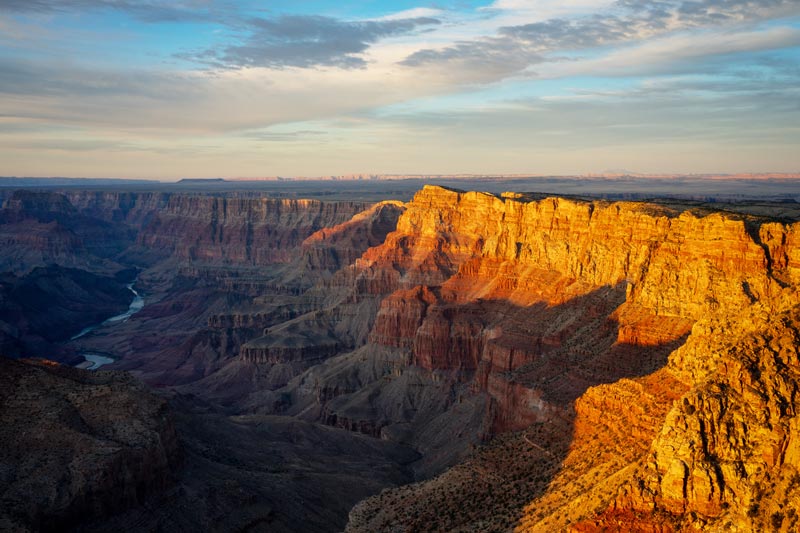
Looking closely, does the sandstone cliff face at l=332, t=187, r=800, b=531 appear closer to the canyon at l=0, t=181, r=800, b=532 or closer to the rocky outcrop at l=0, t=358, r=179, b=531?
the canyon at l=0, t=181, r=800, b=532

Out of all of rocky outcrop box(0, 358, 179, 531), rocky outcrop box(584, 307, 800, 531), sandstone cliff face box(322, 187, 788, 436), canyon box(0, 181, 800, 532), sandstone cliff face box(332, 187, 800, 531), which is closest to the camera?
rocky outcrop box(584, 307, 800, 531)

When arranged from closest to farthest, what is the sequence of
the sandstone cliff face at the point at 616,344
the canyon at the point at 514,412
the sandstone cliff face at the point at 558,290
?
1. the sandstone cliff face at the point at 616,344
2. the canyon at the point at 514,412
3. the sandstone cliff face at the point at 558,290

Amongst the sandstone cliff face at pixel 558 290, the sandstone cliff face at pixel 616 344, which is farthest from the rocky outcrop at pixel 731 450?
the sandstone cliff face at pixel 558 290

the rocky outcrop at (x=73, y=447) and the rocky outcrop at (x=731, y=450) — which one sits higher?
the rocky outcrop at (x=731, y=450)

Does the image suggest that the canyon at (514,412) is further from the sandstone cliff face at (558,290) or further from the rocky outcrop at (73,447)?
the sandstone cliff face at (558,290)

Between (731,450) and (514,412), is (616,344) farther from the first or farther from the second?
(731,450)

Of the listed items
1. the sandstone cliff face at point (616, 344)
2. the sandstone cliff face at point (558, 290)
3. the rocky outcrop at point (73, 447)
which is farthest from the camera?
the sandstone cliff face at point (558, 290)

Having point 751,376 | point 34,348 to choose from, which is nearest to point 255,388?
point 34,348

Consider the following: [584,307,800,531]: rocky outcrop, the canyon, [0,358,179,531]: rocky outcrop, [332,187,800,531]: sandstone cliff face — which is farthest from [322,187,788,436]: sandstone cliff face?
[0,358,179,531]: rocky outcrop

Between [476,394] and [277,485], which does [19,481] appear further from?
[476,394]

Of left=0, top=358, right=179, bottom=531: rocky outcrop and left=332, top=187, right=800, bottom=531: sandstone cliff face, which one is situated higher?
left=332, top=187, right=800, bottom=531: sandstone cliff face
